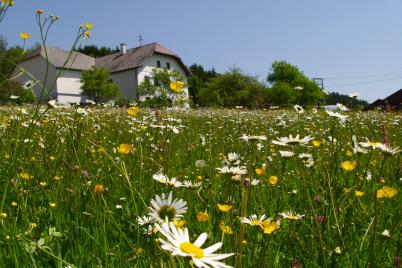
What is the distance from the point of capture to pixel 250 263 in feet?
4.52

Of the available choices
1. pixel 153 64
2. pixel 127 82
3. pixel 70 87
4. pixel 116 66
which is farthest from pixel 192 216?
pixel 116 66

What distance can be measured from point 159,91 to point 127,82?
28.1 m

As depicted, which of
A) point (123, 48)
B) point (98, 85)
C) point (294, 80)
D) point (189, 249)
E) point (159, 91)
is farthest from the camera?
point (294, 80)

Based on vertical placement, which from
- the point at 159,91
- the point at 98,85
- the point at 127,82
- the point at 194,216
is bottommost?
the point at 194,216

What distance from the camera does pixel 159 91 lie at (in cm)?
1478

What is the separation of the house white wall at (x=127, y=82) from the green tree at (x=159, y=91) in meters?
6.81

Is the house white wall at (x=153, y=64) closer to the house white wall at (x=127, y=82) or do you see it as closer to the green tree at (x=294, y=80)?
the house white wall at (x=127, y=82)

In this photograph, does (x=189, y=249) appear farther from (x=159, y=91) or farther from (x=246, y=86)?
(x=246, y=86)

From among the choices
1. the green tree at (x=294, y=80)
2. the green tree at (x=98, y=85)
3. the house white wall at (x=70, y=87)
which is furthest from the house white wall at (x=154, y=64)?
the green tree at (x=294, y=80)

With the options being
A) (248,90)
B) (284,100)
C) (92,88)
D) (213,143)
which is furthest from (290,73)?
(213,143)

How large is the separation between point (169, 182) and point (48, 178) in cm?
101

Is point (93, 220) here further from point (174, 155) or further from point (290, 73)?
point (290, 73)

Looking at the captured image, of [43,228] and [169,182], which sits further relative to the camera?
[43,228]

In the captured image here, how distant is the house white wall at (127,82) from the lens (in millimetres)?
41319
